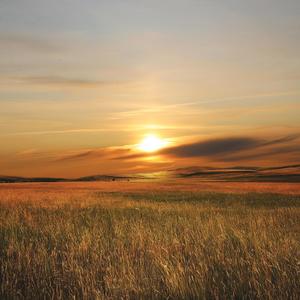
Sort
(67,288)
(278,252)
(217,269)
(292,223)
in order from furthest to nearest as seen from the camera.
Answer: (292,223)
(278,252)
(217,269)
(67,288)

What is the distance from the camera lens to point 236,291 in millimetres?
6254

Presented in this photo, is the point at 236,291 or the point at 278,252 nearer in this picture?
the point at 236,291

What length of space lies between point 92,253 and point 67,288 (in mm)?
1587

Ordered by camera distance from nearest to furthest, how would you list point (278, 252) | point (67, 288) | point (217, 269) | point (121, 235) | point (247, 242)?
1. point (67, 288)
2. point (217, 269)
3. point (278, 252)
4. point (247, 242)
5. point (121, 235)

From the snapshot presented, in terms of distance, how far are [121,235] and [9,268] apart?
354 centimetres

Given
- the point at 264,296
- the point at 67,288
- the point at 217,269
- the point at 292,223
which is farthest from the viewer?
the point at 292,223

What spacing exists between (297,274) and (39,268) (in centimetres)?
457

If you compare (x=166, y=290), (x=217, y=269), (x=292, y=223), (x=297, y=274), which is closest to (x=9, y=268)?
(x=166, y=290)

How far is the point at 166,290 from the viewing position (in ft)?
20.7

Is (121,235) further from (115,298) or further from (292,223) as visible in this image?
(292,223)

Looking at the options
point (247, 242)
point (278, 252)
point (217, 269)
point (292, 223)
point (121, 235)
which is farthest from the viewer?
point (292, 223)

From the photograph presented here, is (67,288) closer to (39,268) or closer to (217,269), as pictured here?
(39,268)

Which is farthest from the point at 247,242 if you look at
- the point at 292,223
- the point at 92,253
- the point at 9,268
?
the point at 292,223

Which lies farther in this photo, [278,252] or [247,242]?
[247,242]
